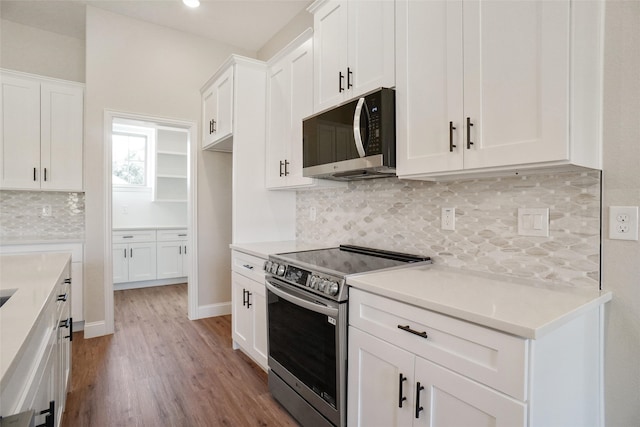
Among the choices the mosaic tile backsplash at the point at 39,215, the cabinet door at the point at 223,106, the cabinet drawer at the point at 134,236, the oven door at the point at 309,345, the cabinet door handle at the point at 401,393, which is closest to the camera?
the cabinet door handle at the point at 401,393

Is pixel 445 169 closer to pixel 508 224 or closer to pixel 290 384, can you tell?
pixel 508 224

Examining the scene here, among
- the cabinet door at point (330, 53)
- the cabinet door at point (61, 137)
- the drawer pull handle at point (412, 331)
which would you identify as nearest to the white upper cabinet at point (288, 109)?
the cabinet door at point (330, 53)

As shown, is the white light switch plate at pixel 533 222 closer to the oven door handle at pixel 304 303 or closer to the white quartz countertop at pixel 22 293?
the oven door handle at pixel 304 303

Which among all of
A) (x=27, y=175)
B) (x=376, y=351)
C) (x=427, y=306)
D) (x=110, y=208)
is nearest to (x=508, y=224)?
(x=427, y=306)

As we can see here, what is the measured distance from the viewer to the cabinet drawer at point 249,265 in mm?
2387

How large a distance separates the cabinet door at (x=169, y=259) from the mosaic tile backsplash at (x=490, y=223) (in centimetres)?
359

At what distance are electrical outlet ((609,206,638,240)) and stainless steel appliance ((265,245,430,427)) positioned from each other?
2.68 ft

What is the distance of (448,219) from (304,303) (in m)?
0.87

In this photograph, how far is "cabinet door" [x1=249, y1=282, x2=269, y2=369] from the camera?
92.0 inches

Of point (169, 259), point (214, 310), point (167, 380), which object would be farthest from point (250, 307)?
point (169, 259)

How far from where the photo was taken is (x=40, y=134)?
3209mm

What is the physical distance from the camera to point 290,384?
1944 millimetres

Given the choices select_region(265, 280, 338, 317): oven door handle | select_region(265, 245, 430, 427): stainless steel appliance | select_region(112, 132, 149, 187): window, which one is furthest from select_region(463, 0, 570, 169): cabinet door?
select_region(112, 132, 149, 187): window

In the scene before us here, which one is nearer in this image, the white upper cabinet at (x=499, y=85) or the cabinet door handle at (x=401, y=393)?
the white upper cabinet at (x=499, y=85)
